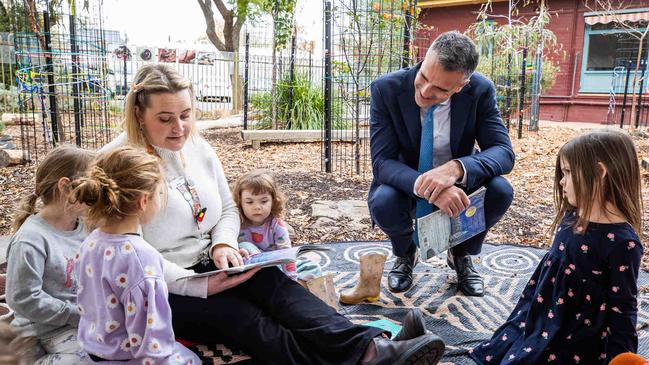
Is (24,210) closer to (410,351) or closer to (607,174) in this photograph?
(410,351)

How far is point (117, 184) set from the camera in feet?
5.45

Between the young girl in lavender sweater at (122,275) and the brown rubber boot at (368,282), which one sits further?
the brown rubber boot at (368,282)

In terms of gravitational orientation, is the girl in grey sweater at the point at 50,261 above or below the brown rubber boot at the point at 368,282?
above

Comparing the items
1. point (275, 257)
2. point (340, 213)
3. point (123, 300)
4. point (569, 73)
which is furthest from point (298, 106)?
point (569, 73)

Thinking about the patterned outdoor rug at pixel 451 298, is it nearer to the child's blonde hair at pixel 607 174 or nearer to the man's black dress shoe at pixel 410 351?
the man's black dress shoe at pixel 410 351

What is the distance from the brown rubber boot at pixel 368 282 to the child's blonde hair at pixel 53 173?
54.6 inches

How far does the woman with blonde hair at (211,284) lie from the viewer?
1.89 meters

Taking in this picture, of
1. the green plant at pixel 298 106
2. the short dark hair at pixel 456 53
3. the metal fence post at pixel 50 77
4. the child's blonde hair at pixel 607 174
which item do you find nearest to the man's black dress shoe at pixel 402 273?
the short dark hair at pixel 456 53

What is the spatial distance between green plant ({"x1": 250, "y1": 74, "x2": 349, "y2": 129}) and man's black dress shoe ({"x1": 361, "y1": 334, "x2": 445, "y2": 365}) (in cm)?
734

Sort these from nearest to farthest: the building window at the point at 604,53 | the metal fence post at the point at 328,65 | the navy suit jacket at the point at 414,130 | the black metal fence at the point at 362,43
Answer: the navy suit jacket at the point at 414,130 < the metal fence post at the point at 328,65 < the black metal fence at the point at 362,43 < the building window at the point at 604,53

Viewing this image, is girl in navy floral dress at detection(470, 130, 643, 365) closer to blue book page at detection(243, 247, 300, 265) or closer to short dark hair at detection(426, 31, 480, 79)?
short dark hair at detection(426, 31, 480, 79)

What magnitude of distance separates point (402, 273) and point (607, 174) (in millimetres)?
1353

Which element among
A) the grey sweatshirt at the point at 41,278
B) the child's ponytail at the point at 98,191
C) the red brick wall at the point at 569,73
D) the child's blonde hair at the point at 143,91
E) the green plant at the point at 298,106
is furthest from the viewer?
the red brick wall at the point at 569,73

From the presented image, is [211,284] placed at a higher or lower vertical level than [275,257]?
lower
